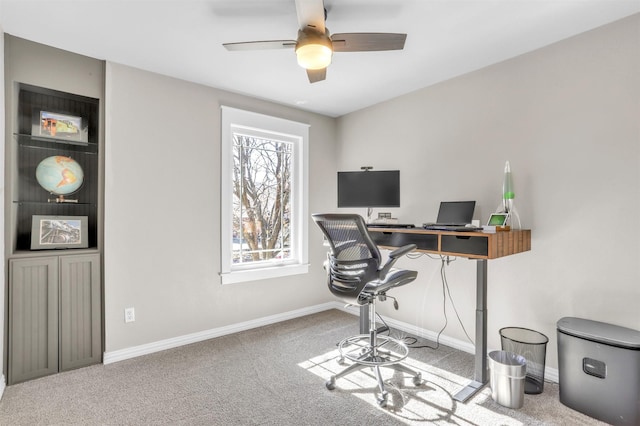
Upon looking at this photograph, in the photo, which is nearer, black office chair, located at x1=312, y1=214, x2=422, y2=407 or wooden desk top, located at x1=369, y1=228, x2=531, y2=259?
wooden desk top, located at x1=369, y1=228, x2=531, y2=259

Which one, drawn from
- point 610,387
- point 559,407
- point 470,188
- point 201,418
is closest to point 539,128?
point 470,188

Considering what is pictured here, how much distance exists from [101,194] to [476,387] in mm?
3126

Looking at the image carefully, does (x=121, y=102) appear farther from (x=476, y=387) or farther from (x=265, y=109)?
(x=476, y=387)

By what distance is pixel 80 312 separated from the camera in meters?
2.49

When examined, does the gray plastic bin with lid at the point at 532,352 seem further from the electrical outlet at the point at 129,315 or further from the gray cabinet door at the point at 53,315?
the gray cabinet door at the point at 53,315

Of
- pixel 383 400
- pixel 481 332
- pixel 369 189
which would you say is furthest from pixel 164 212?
pixel 481 332

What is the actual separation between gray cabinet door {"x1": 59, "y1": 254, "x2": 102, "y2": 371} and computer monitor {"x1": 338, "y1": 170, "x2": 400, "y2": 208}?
2.26 metres

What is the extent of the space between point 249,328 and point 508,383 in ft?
7.64

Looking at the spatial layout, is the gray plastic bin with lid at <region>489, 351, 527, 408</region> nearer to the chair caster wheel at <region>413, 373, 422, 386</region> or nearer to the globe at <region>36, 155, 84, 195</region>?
the chair caster wheel at <region>413, 373, 422, 386</region>

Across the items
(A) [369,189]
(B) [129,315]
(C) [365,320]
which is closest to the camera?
(B) [129,315]

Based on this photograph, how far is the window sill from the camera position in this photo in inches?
126

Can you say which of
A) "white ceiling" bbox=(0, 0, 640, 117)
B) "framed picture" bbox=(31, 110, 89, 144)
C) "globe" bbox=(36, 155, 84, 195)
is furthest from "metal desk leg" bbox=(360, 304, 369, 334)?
"framed picture" bbox=(31, 110, 89, 144)

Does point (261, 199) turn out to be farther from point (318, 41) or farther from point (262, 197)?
point (318, 41)

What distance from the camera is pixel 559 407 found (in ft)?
6.46
